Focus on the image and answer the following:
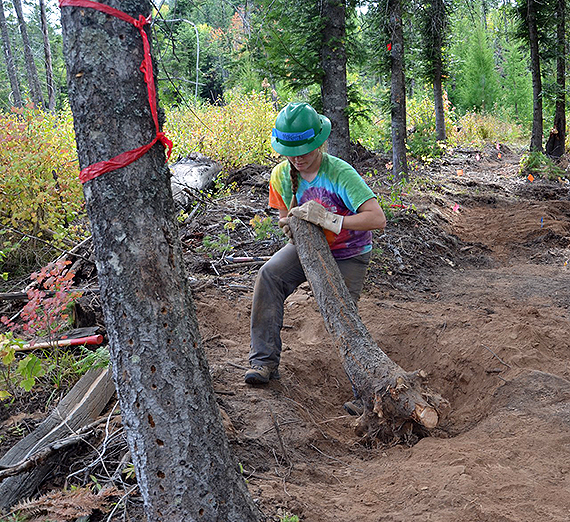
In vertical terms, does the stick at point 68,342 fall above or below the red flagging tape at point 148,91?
below

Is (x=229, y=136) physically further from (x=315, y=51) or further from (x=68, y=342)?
(x=68, y=342)

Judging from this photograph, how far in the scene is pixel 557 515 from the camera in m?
2.04

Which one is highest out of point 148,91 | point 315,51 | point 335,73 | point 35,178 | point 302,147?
point 315,51

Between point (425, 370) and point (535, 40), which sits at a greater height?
point (535, 40)

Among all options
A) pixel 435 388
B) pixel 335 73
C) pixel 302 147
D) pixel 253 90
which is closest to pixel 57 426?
pixel 302 147

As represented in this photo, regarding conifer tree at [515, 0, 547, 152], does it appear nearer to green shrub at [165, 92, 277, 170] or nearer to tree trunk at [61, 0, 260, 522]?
green shrub at [165, 92, 277, 170]

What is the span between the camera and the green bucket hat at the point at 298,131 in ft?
11.0

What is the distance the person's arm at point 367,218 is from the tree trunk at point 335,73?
4026mm

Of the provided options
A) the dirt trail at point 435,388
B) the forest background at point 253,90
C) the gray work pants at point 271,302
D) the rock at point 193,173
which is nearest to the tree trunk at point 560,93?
the forest background at point 253,90

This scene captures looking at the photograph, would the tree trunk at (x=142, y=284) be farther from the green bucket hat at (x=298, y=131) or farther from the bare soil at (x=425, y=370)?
the green bucket hat at (x=298, y=131)

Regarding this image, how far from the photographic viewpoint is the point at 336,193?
3.58 meters

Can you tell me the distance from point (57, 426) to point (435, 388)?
2720 millimetres

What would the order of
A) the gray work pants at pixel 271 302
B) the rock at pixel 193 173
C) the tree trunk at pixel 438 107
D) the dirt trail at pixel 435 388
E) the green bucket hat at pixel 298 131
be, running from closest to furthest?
the dirt trail at pixel 435 388 < the green bucket hat at pixel 298 131 < the gray work pants at pixel 271 302 < the rock at pixel 193 173 < the tree trunk at pixel 438 107

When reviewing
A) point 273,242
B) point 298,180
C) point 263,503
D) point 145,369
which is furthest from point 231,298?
point 145,369
